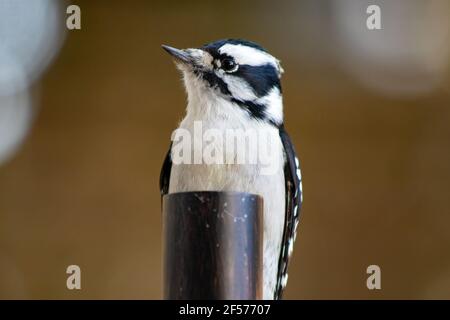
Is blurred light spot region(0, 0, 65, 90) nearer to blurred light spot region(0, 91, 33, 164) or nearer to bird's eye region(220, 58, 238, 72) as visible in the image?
blurred light spot region(0, 91, 33, 164)

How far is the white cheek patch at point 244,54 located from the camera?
7.82ft

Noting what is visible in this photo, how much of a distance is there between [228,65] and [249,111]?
153mm

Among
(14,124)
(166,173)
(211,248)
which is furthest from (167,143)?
(211,248)

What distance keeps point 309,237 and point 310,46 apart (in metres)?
0.97

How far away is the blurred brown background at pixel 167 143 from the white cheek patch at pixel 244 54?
151 centimetres

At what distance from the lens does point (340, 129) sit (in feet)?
13.1

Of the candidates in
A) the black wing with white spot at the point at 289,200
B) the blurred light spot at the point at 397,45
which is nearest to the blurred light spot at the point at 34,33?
the blurred light spot at the point at 397,45

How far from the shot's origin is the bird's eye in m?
2.38

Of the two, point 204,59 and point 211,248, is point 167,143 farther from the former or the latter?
point 211,248

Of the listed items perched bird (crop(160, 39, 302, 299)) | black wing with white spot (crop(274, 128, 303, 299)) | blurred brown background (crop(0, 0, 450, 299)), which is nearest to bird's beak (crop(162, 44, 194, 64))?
perched bird (crop(160, 39, 302, 299))

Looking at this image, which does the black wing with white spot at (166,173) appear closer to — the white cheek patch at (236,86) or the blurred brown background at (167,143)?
the white cheek patch at (236,86)

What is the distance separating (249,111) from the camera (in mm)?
2416

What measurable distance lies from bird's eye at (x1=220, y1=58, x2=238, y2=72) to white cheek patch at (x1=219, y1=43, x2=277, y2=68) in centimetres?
2
